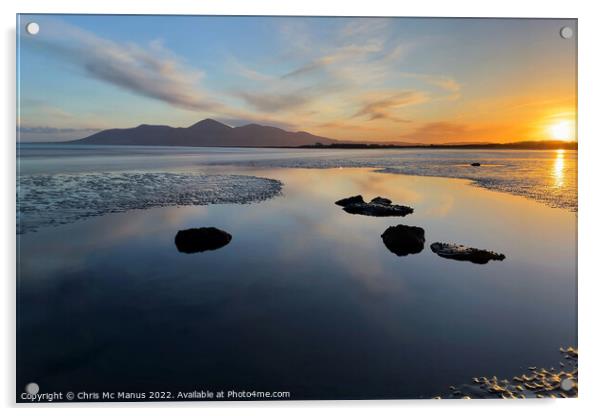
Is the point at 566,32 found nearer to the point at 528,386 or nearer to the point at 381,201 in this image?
the point at 381,201

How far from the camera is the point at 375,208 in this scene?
6207mm

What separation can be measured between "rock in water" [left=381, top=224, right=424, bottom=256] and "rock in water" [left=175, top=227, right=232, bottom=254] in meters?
2.41

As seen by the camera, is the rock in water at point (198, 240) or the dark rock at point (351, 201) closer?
the rock in water at point (198, 240)

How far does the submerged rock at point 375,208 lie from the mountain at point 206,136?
151cm

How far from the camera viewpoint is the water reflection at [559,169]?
13.7 feet

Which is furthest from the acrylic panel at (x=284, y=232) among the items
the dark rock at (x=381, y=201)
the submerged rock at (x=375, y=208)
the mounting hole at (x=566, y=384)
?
the dark rock at (x=381, y=201)

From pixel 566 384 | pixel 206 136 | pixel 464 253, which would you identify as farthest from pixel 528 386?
pixel 206 136

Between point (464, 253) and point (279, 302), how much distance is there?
8.72 feet

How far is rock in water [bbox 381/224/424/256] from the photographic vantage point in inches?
199

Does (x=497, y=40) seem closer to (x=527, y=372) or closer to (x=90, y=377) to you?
(x=527, y=372)

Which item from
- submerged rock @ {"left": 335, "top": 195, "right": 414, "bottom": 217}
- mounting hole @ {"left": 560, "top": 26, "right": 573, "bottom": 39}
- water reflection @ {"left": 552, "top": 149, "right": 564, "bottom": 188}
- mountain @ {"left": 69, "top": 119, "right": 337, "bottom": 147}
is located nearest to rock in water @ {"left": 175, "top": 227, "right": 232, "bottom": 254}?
mountain @ {"left": 69, "top": 119, "right": 337, "bottom": 147}

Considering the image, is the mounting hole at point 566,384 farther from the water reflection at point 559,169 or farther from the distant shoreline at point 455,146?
the distant shoreline at point 455,146

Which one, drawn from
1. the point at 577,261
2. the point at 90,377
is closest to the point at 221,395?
the point at 90,377

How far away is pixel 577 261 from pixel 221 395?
13.5 feet
